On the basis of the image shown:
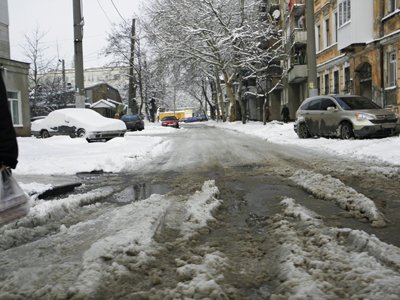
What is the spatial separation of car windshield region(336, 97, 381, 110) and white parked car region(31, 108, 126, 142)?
34.7ft

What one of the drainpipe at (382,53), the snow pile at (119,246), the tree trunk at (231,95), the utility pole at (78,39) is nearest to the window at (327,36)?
the drainpipe at (382,53)

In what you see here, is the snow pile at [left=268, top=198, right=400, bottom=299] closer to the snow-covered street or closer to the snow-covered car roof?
the snow-covered street

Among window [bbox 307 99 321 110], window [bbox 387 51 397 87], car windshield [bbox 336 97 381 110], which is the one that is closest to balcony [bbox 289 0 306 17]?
window [bbox 387 51 397 87]

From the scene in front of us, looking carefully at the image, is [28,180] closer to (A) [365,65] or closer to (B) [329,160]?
Result: (B) [329,160]

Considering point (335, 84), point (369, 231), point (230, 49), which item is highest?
point (230, 49)

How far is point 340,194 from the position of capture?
6.11 m

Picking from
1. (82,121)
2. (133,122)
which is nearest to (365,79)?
(82,121)

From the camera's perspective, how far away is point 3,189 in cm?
320

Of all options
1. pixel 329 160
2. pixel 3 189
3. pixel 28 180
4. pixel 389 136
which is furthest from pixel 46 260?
pixel 389 136

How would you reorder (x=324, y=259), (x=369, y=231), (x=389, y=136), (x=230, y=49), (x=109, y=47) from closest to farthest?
(x=324, y=259) < (x=369, y=231) < (x=389, y=136) < (x=230, y=49) < (x=109, y=47)

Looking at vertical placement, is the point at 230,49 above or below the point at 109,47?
below

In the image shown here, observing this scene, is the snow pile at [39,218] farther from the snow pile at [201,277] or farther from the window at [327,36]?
the window at [327,36]

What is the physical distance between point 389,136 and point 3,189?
1462 centimetres

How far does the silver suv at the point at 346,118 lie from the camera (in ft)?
48.8
